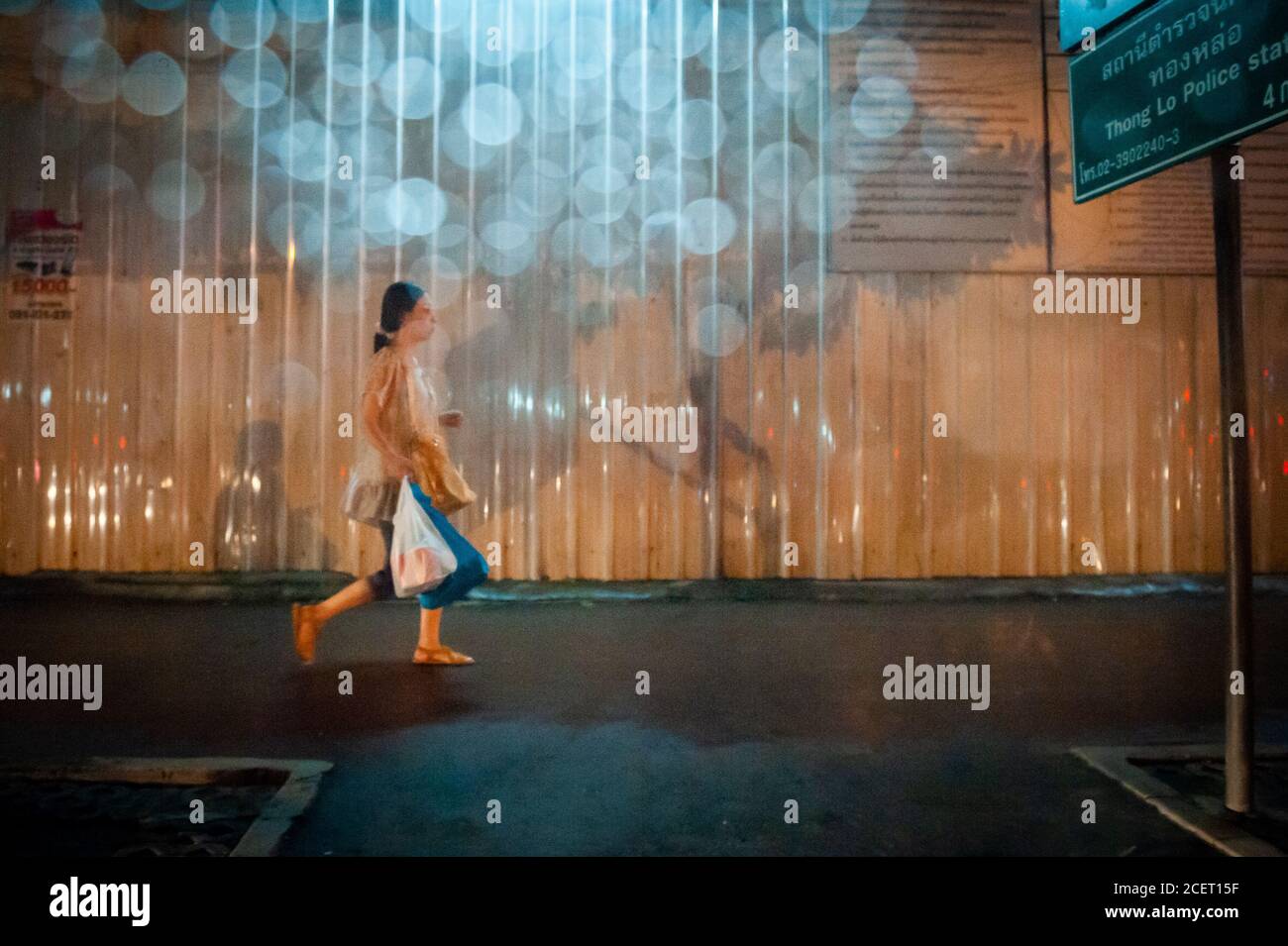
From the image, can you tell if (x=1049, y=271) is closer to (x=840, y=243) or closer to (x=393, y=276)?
(x=840, y=243)

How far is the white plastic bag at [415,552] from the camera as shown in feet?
14.9

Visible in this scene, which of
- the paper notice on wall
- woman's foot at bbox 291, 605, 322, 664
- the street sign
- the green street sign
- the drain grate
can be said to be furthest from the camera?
the paper notice on wall

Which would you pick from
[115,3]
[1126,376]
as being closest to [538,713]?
[1126,376]

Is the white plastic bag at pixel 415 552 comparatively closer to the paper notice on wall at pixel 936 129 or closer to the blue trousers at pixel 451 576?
the blue trousers at pixel 451 576

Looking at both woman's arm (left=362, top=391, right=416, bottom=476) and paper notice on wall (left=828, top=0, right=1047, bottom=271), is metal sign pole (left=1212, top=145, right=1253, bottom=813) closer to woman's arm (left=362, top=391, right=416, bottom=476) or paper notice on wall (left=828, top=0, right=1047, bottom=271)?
paper notice on wall (left=828, top=0, right=1047, bottom=271)

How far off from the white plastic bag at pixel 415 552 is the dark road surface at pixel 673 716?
607 mm

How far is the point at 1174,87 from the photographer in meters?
3.05

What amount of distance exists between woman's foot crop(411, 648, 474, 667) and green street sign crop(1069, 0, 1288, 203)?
4134 millimetres

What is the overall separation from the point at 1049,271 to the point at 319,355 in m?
6.10

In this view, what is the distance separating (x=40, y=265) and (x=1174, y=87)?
7.84m

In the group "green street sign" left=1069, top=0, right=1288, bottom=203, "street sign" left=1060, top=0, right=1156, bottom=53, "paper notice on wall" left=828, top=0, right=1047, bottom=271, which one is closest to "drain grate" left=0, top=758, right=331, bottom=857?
"green street sign" left=1069, top=0, right=1288, bottom=203

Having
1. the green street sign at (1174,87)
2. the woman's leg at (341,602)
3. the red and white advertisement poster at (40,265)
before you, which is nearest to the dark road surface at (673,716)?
the woman's leg at (341,602)

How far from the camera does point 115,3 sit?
6.55 m

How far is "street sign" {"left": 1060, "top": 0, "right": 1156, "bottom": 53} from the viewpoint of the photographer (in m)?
3.29
